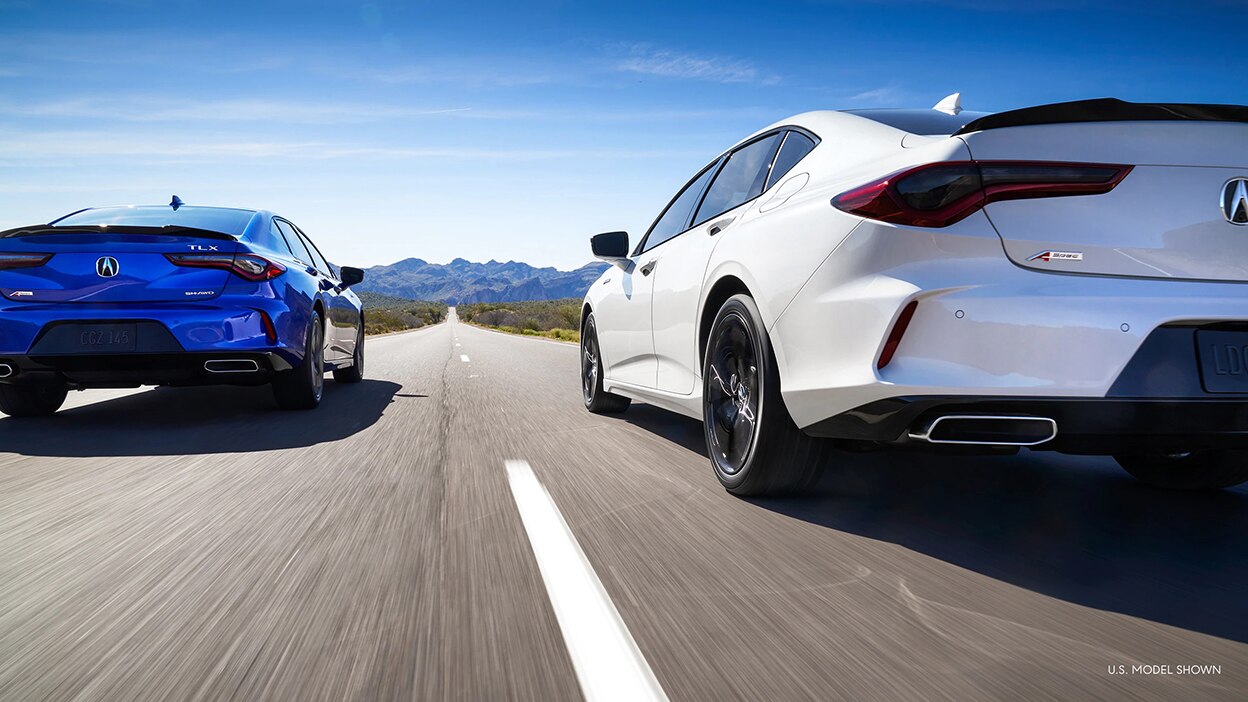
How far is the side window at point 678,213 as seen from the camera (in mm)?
5230

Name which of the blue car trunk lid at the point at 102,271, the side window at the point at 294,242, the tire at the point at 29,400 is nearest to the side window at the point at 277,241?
the side window at the point at 294,242

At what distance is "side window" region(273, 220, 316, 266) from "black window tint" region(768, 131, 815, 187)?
185 inches

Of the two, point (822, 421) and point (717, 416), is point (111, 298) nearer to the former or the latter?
point (717, 416)

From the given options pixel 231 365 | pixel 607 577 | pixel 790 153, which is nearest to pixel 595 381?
pixel 231 365

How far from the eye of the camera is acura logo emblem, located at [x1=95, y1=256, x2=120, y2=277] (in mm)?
5531

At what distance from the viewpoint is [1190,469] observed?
4004mm

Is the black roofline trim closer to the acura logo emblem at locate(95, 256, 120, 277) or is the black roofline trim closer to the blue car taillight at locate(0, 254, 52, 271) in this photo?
the acura logo emblem at locate(95, 256, 120, 277)

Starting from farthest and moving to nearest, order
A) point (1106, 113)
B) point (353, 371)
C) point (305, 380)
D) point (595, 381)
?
point (353, 371)
point (595, 381)
point (305, 380)
point (1106, 113)

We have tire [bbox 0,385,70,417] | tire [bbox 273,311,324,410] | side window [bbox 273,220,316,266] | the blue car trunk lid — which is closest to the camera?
the blue car trunk lid

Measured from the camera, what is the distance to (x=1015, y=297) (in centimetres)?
275

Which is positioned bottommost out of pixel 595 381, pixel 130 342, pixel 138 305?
pixel 595 381

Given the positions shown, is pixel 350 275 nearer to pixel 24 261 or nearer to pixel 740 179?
pixel 24 261

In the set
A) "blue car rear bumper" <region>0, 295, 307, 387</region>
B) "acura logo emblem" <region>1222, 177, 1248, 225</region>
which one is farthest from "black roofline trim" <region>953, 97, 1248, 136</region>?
"blue car rear bumper" <region>0, 295, 307, 387</region>

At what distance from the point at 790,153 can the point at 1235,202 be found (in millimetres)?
1734
